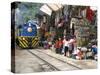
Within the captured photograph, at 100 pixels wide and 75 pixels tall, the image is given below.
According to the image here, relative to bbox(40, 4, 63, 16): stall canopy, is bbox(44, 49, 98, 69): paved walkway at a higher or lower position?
lower

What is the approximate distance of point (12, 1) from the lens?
1946 millimetres

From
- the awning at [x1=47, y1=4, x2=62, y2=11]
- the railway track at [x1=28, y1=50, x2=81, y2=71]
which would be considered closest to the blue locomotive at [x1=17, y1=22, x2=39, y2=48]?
the railway track at [x1=28, y1=50, x2=81, y2=71]

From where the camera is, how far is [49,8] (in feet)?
6.71

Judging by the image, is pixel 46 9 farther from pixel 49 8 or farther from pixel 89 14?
pixel 89 14

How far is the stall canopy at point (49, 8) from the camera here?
2014 millimetres

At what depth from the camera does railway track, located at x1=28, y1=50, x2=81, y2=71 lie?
2.00 meters

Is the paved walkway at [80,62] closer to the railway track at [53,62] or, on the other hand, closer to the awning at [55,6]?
the railway track at [53,62]

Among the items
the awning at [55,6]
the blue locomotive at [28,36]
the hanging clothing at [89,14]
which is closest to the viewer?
the blue locomotive at [28,36]

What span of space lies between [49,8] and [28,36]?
328 millimetres

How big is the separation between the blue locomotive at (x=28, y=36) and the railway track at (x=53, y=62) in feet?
0.24

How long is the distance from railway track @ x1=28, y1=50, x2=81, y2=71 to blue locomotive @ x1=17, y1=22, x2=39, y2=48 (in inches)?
2.8

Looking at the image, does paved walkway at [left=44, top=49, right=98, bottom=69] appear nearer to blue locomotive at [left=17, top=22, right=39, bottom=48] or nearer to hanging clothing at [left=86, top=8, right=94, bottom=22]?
blue locomotive at [left=17, top=22, right=39, bottom=48]

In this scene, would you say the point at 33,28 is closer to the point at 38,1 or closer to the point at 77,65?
the point at 38,1

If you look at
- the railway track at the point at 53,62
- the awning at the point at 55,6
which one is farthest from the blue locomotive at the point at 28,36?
the awning at the point at 55,6
